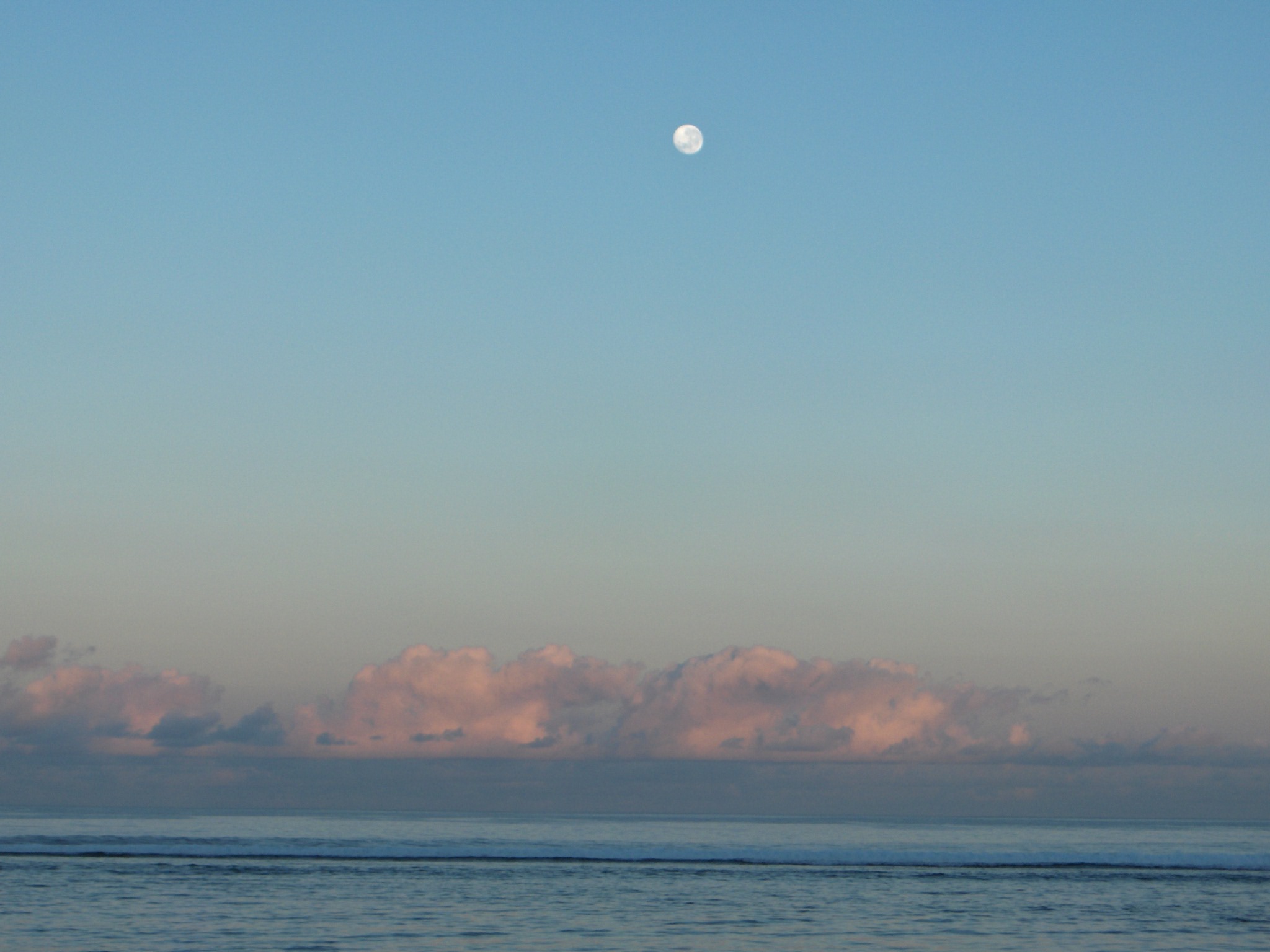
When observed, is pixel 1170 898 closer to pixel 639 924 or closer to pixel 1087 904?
pixel 1087 904

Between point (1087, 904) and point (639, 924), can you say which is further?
point (1087, 904)

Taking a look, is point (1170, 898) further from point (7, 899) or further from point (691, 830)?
point (691, 830)

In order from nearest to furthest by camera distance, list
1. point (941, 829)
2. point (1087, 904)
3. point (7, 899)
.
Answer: point (7, 899) → point (1087, 904) → point (941, 829)

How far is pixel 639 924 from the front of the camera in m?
38.1

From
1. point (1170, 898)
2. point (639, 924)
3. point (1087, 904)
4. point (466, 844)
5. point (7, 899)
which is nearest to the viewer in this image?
point (639, 924)

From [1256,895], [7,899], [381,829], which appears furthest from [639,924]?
A: [381,829]

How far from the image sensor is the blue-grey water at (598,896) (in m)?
35.1

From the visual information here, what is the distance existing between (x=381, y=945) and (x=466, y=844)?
5735cm

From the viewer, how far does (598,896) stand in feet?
155

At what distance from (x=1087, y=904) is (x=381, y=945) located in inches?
1193

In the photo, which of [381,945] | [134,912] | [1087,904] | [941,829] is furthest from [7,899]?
[941,829]

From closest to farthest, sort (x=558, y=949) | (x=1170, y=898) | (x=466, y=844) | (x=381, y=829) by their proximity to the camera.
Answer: (x=558, y=949)
(x=1170, y=898)
(x=466, y=844)
(x=381, y=829)

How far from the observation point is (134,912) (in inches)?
1565

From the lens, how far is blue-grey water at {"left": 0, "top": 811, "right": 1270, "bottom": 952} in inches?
1382
